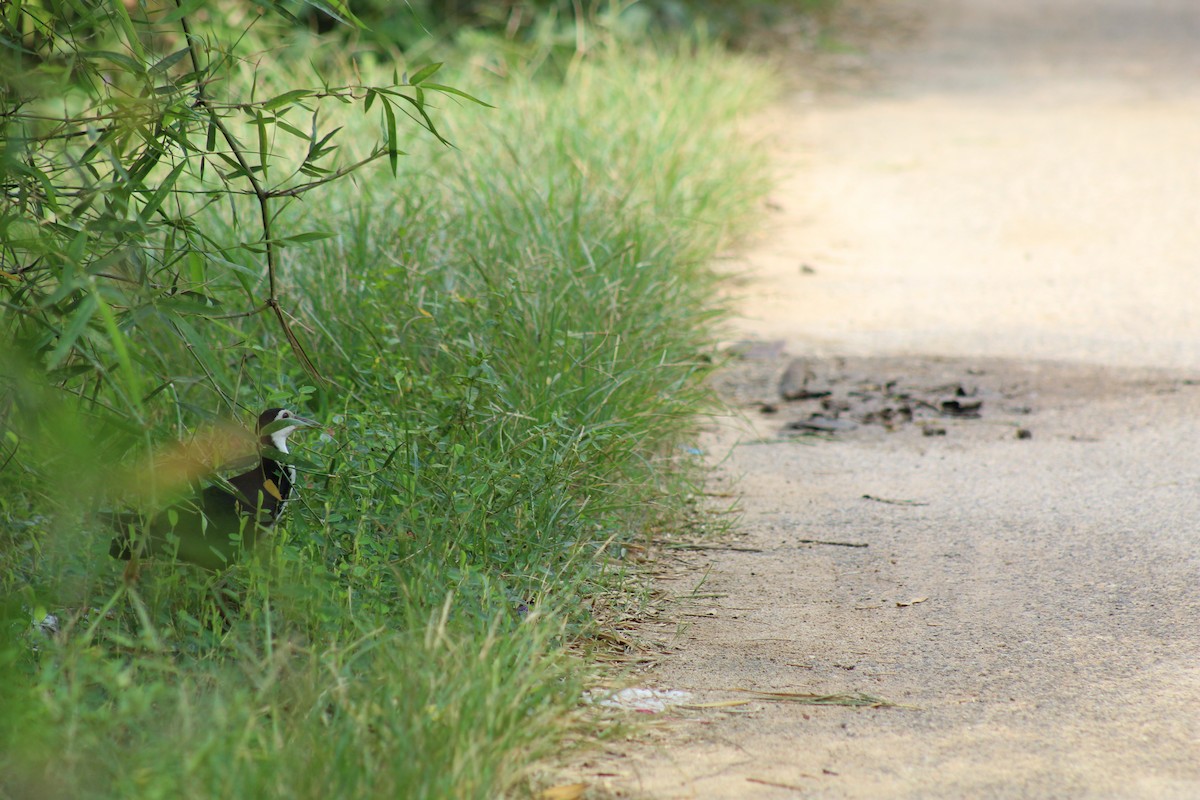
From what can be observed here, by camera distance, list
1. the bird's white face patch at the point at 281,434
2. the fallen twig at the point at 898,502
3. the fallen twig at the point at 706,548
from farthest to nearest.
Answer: the fallen twig at the point at 898,502
the fallen twig at the point at 706,548
the bird's white face patch at the point at 281,434

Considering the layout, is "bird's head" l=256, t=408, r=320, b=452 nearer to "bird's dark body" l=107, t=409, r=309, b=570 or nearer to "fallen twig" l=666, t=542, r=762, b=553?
"bird's dark body" l=107, t=409, r=309, b=570

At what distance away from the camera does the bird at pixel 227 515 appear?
254cm

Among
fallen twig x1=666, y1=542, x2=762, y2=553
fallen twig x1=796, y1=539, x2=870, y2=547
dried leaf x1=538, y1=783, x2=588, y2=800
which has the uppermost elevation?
dried leaf x1=538, y1=783, x2=588, y2=800

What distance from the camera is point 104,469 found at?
7.80ft

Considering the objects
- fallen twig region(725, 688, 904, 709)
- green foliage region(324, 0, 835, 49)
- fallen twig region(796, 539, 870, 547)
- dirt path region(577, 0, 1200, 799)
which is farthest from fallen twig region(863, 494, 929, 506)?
green foliage region(324, 0, 835, 49)

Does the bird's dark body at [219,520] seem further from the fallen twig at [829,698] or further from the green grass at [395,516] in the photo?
the fallen twig at [829,698]

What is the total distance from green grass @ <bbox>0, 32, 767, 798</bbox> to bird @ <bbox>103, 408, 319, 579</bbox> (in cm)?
6

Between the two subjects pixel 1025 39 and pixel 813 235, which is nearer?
pixel 813 235

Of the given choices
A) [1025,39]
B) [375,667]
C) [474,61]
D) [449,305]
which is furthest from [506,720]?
[1025,39]

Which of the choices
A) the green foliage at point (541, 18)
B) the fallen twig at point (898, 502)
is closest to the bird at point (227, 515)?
the fallen twig at point (898, 502)

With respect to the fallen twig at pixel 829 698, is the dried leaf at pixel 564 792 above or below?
above

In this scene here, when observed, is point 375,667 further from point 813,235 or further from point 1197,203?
point 1197,203

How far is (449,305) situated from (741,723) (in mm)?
1780

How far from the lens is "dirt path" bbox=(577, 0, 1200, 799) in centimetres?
231
